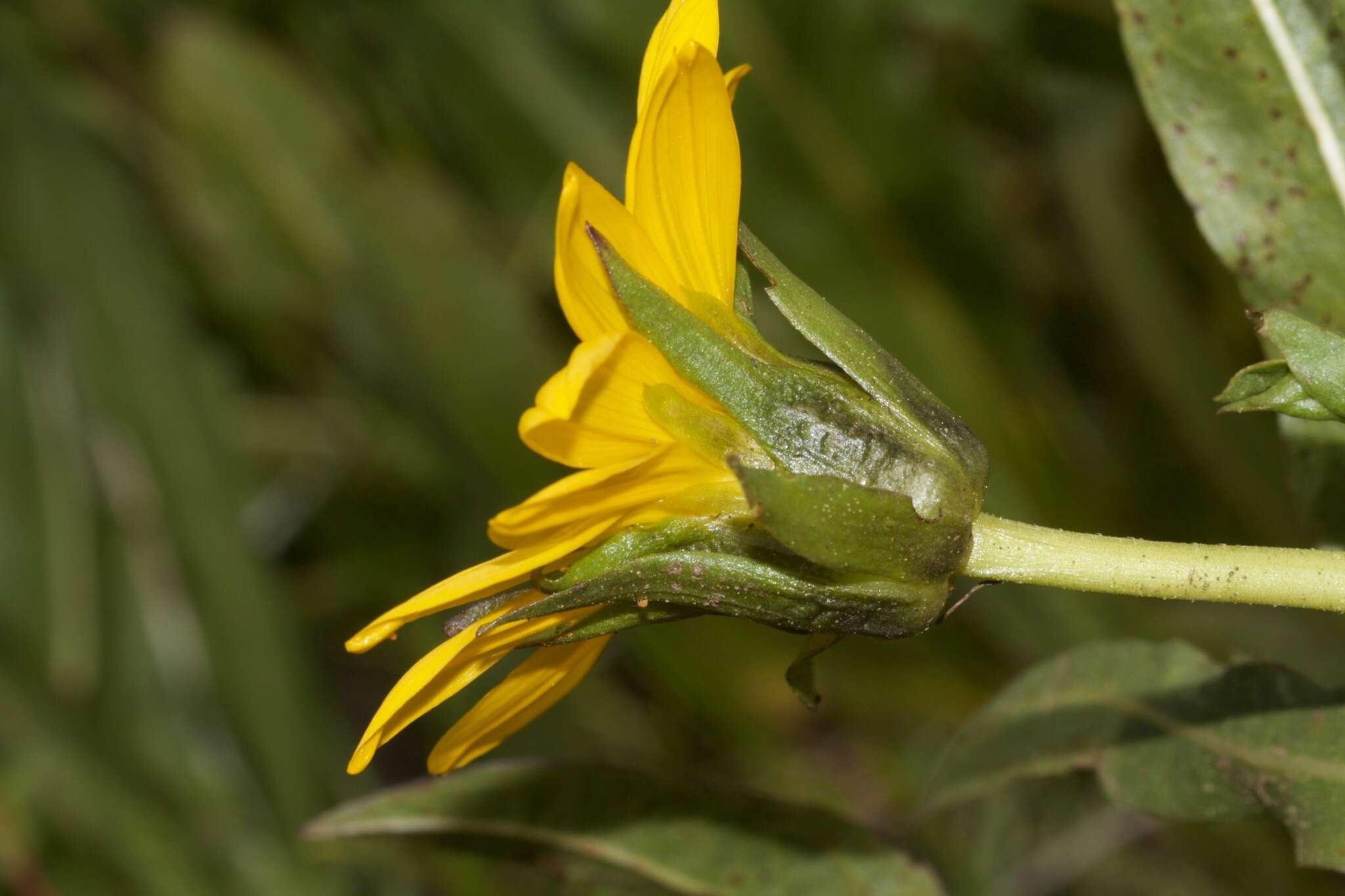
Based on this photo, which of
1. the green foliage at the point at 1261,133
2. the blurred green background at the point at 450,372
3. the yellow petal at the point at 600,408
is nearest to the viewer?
the yellow petal at the point at 600,408

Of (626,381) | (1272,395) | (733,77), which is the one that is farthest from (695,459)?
(1272,395)

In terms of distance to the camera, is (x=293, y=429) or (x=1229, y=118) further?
(x=293, y=429)

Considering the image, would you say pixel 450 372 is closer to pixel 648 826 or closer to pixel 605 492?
pixel 648 826

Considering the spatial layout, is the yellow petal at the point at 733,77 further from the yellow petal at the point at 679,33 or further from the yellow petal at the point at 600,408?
the yellow petal at the point at 600,408

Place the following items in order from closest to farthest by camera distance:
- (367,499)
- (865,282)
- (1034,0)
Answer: (1034,0), (865,282), (367,499)

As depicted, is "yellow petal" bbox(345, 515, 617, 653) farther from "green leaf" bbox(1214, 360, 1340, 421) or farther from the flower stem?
"green leaf" bbox(1214, 360, 1340, 421)

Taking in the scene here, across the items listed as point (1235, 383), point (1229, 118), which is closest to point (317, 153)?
point (1229, 118)

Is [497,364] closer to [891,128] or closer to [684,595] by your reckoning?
[891,128]

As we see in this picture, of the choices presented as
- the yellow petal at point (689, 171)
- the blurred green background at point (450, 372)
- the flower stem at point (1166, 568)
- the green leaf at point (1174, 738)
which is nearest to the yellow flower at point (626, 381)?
the yellow petal at point (689, 171)
